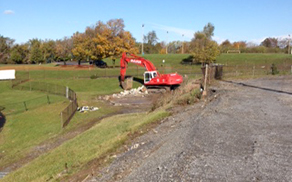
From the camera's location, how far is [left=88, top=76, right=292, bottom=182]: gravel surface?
7.72 metres

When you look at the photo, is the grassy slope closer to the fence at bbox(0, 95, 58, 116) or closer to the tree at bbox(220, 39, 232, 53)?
the fence at bbox(0, 95, 58, 116)

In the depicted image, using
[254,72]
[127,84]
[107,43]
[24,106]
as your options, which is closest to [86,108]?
[24,106]

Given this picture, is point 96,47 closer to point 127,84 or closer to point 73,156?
point 127,84

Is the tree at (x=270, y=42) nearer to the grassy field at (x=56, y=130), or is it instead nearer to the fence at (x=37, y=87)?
the grassy field at (x=56, y=130)

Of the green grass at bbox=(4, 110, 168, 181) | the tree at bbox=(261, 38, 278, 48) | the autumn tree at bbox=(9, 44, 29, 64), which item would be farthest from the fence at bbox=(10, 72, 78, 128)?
the tree at bbox=(261, 38, 278, 48)

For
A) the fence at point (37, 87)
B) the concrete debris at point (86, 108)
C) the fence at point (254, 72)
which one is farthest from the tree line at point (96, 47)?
the concrete debris at point (86, 108)

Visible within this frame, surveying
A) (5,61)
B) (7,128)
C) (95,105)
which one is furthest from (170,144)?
(5,61)

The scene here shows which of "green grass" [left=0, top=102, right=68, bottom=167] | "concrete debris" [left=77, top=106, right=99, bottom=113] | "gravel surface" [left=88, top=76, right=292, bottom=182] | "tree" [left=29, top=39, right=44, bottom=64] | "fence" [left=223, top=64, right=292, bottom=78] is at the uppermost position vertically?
"tree" [left=29, top=39, right=44, bottom=64]

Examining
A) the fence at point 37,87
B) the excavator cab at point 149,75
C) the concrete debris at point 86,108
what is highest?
the excavator cab at point 149,75

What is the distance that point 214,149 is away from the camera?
9.38m

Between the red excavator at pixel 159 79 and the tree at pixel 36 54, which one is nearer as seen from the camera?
the red excavator at pixel 159 79

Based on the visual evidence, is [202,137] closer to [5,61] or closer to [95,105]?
[95,105]

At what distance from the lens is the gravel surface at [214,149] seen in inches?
304

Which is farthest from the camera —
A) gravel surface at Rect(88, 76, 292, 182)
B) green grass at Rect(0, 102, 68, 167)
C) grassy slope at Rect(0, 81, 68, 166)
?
grassy slope at Rect(0, 81, 68, 166)
